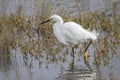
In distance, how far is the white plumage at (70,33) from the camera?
8.19 meters

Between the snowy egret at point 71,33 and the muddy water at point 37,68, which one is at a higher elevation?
the snowy egret at point 71,33

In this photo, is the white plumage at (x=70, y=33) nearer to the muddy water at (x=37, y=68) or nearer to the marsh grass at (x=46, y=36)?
the marsh grass at (x=46, y=36)

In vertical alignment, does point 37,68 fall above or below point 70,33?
below

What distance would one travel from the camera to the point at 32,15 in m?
10.9

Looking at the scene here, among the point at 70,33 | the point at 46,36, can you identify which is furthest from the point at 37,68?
the point at 46,36

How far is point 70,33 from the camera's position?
823cm

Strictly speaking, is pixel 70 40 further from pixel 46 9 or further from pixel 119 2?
pixel 119 2

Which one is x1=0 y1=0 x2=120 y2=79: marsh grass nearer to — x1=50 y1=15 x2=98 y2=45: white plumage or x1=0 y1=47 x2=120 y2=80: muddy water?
x1=0 y1=47 x2=120 y2=80: muddy water

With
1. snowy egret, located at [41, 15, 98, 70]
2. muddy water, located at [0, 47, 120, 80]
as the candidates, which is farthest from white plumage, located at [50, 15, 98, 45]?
muddy water, located at [0, 47, 120, 80]

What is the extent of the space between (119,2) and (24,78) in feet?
16.8

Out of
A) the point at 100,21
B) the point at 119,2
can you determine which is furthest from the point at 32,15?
the point at 119,2

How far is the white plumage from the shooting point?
322 inches

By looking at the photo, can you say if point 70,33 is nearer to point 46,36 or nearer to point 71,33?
point 71,33

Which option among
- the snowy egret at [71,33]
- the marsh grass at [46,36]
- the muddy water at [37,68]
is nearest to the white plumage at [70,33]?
the snowy egret at [71,33]
